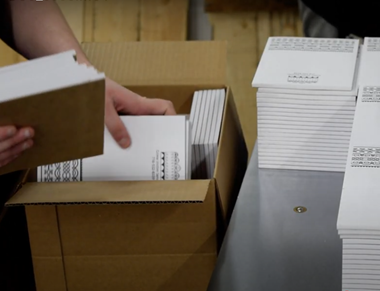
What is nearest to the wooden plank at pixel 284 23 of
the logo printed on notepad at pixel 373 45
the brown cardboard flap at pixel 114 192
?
the logo printed on notepad at pixel 373 45

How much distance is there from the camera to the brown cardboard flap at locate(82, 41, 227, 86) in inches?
58.2

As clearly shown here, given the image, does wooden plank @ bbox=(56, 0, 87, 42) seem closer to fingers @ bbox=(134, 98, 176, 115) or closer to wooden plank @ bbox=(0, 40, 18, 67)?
wooden plank @ bbox=(0, 40, 18, 67)

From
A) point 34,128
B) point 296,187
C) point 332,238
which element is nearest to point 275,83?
point 296,187

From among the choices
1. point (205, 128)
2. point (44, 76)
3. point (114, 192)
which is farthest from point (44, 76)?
point (205, 128)

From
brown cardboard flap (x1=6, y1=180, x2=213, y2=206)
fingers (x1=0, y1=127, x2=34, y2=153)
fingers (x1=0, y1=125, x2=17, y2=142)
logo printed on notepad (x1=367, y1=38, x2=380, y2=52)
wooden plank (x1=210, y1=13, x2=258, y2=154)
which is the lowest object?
wooden plank (x1=210, y1=13, x2=258, y2=154)

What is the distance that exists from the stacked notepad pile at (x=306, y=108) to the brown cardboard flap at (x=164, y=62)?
0.72 feet

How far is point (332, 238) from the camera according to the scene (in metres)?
1.06

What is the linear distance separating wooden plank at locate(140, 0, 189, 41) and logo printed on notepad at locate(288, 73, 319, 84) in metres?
1.78

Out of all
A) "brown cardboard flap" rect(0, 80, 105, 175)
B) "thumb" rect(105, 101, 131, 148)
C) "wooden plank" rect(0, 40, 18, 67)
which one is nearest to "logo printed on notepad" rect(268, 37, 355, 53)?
"thumb" rect(105, 101, 131, 148)

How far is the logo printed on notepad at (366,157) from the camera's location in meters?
0.93

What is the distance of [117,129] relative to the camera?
1.17 metres

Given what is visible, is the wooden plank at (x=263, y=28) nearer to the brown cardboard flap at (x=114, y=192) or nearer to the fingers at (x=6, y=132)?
the brown cardboard flap at (x=114, y=192)

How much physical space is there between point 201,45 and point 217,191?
20.1 inches

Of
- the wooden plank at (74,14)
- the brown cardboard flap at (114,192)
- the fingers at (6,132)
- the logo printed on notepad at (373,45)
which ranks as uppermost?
the logo printed on notepad at (373,45)
